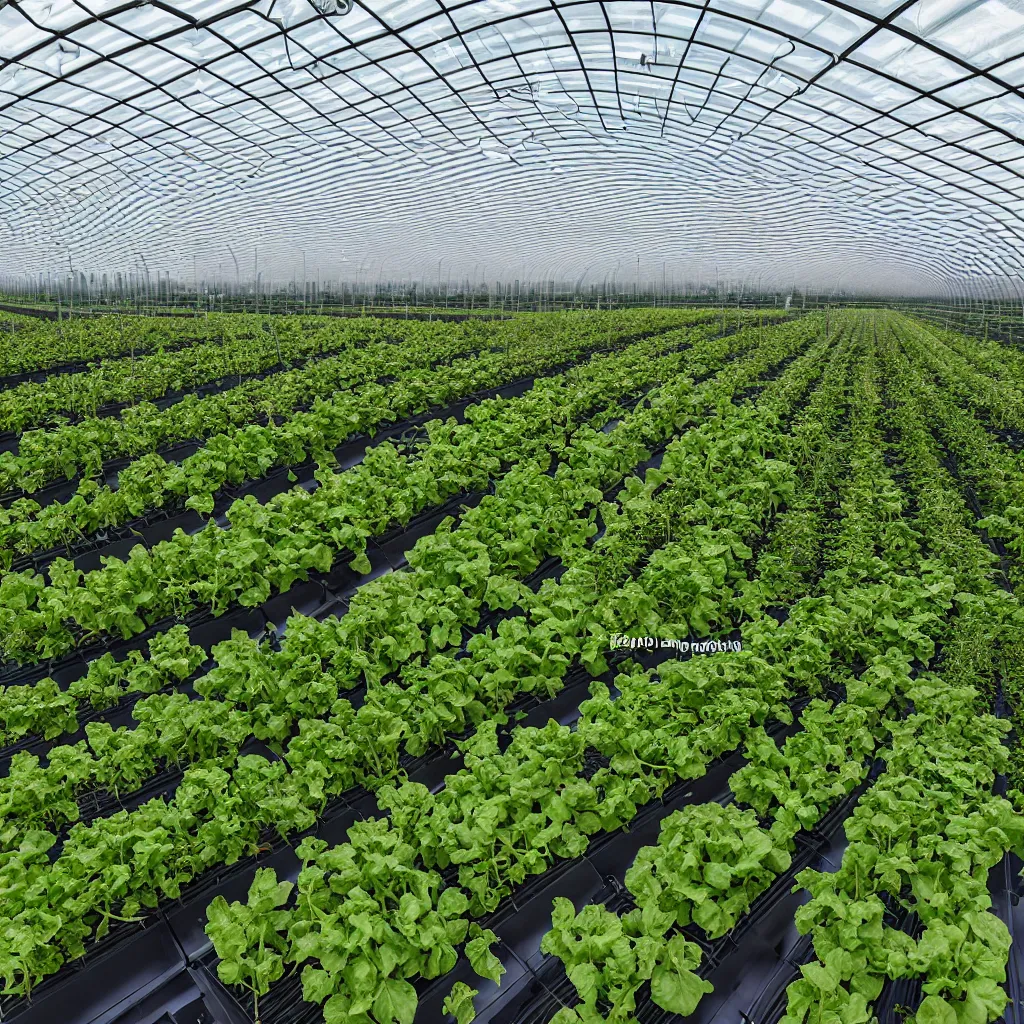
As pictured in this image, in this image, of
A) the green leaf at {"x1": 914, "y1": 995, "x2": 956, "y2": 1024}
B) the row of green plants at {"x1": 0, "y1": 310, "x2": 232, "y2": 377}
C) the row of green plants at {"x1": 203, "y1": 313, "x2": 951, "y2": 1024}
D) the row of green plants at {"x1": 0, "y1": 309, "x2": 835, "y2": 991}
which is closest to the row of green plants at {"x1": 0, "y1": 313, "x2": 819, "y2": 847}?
the row of green plants at {"x1": 0, "y1": 309, "x2": 835, "y2": 991}

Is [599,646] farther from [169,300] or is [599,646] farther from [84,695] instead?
[169,300]

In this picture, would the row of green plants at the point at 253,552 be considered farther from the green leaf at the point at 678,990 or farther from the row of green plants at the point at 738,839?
the green leaf at the point at 678,990

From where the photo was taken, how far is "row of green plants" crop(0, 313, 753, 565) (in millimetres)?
6578

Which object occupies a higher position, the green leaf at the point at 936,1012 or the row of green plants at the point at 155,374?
the row of green plants at the point at 155,374

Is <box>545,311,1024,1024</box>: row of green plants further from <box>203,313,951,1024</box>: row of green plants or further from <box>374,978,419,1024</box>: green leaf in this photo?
<box>374,978,419,1024</box>: green leaf

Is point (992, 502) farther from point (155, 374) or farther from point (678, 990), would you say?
point (155, 374)

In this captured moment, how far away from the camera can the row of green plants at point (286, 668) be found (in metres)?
4.06

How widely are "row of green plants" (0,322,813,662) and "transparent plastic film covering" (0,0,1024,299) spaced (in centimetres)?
687

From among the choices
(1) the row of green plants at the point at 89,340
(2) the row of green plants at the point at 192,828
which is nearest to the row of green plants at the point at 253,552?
(2) the row of green plants at the point at 192,828

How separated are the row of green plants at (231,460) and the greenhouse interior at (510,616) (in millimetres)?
63

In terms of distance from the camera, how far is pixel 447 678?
4.58m

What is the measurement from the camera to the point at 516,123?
693 inches

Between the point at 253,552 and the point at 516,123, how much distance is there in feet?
50.1

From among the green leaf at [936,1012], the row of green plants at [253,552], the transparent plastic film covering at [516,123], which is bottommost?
the green leaf at [936,1012]
